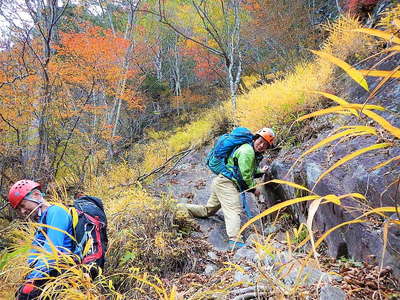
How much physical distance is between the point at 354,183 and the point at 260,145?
1665mm

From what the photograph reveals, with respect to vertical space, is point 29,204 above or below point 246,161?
above

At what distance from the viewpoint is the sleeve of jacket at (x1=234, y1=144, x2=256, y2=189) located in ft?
13.1

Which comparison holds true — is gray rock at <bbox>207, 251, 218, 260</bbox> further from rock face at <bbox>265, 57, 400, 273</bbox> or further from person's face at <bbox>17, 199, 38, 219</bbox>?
person's face at <bbox>17, 199, 38, 219</bbox>

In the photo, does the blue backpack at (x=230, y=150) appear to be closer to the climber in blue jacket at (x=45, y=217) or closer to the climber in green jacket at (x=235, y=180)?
the climber in green jacket at (x=235, y=180)

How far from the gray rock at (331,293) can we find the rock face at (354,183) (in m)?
0.43

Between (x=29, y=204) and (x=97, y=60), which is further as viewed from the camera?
(x=97, y=60)

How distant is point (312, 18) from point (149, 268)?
43.3ft

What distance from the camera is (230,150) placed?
4.30 meters

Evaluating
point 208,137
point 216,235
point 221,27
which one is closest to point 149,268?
point 216,235

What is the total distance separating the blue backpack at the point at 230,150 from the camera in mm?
4211

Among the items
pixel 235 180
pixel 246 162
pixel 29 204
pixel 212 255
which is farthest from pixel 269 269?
pixel 235 180

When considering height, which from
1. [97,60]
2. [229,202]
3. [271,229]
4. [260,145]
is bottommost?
[271,229]

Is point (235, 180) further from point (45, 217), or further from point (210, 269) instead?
point (45, 217)

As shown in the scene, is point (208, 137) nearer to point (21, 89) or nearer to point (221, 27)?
point (21, 89)
